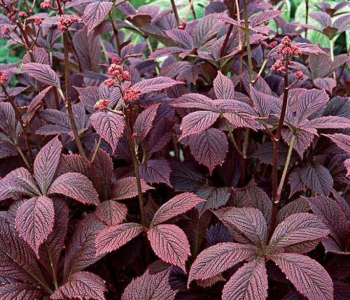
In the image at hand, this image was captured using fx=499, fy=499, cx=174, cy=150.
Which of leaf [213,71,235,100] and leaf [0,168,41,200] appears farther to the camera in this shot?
leaf [213,71,235,100]

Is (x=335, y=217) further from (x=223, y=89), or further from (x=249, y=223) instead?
(x=223, y=89)

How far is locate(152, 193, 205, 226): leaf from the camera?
0.96m

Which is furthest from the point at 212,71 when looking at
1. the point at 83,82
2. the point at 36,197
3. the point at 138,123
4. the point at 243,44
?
the point at 36,197

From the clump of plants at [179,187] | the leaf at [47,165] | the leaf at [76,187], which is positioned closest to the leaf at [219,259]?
the clump of plants at [179,187]

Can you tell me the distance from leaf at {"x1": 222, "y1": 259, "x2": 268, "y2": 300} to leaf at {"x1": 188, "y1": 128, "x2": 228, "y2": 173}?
0.26 meters

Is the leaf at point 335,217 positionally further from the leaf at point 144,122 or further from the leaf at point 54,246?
the leaf at point 54,246

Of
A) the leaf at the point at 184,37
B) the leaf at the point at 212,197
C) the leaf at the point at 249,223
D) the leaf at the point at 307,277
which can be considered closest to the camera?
the leaf at the point at 307,277

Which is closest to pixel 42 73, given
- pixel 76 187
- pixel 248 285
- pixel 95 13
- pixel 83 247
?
pixel 95 13

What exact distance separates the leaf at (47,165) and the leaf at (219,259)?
34 centimetres

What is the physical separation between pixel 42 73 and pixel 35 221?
0.35 meters

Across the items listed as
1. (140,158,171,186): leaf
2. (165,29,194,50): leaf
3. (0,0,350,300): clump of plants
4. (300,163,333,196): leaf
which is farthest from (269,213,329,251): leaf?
(165,29,194,50): leaf

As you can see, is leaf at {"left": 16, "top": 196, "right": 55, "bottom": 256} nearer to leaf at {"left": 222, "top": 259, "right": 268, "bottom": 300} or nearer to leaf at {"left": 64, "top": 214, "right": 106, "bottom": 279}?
leaf at {"left": 64, "top": 214, "right": 106, "bottom": 279}

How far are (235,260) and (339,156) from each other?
0.48 m

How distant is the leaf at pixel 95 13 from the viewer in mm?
1092
